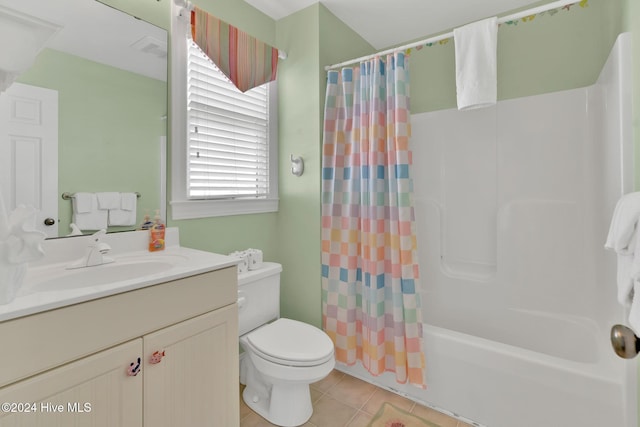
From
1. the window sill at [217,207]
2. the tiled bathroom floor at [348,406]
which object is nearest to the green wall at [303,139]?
the window sill at [217,207]

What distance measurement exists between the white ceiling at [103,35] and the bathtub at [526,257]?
187 centimetres

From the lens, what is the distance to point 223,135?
1.87 metres

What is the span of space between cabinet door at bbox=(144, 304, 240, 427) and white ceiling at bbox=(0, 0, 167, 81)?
1.26m

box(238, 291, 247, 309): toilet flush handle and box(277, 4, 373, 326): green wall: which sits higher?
box(277, 4, 373, 326): green wall

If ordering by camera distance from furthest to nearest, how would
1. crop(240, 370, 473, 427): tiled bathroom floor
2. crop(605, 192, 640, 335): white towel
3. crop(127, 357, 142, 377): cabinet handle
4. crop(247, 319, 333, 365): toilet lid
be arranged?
crop(240, 370, 473, 427): tiled bathroom floor, crop(247, 319, 333, 365): toilet lid, crop(127, 357, 142, 377): cabinet handle, crop(605, 192, 640, 335): white towel

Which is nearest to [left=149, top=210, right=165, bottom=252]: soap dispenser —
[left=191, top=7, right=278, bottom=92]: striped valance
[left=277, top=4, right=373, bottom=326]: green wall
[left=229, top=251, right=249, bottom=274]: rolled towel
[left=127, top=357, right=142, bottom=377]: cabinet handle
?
[left=229, top=251, right=249, bottom=274]: rolled towel

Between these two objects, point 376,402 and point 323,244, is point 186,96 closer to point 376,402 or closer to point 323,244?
point 323,244

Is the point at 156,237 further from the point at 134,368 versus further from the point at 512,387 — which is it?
the point at 512,387

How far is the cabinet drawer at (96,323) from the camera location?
72cm

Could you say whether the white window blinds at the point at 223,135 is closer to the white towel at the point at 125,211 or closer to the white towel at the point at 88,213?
the white towel at the point at 125,211

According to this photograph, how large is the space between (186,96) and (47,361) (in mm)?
1391

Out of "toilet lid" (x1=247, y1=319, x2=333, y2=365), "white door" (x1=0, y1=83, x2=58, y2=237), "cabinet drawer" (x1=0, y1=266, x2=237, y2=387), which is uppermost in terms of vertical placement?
"white door" (x1=0, y1=83, x2=58, y2=237)

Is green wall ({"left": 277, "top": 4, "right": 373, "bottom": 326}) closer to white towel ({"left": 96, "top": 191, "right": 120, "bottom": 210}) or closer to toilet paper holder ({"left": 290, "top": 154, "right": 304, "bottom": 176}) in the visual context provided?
toilet paper holder ({"left": 290, "top": 154, "right": 304, "bottom": 176})

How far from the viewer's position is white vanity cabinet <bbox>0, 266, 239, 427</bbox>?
0.74 m
